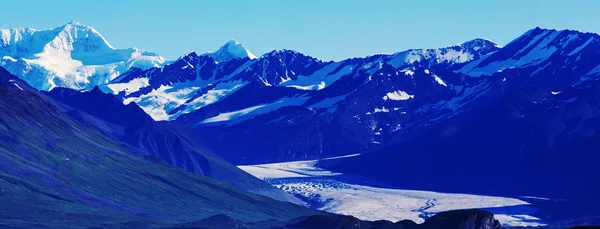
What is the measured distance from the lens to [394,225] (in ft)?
633

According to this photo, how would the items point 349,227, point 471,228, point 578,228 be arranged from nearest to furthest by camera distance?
1. point 578,228
2. point 471,228
3. point 349,227

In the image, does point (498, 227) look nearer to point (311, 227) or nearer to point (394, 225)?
point (394, 225)

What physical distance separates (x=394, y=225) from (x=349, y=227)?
6.45m

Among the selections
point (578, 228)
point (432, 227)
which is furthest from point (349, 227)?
point (578, 228)

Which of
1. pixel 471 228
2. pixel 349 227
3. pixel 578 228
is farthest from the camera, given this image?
pixel 349 227

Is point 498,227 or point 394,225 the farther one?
point 394,225

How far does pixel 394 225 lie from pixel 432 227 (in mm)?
16969

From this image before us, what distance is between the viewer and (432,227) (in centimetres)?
17638

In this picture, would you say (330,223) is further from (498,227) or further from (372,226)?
(498,227)

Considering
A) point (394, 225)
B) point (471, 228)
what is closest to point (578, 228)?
point (471, 228)

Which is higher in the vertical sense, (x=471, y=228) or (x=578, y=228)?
(x=471, y=228)

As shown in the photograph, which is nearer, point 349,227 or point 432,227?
point 432,227

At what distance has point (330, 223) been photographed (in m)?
195

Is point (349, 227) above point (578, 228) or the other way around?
above
